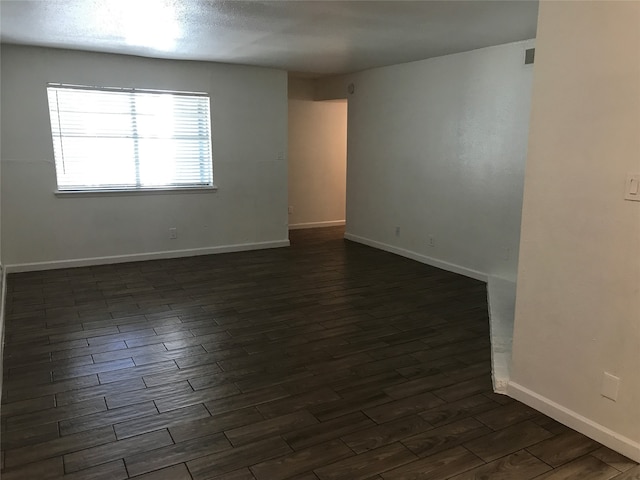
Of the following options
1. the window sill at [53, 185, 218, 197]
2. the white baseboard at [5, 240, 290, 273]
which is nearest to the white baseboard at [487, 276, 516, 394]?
the white baseboard at [5, 240, 290, 273]

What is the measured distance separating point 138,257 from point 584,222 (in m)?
4.97

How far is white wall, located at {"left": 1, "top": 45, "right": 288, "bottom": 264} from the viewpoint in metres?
5.08

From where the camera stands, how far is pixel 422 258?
5863mm

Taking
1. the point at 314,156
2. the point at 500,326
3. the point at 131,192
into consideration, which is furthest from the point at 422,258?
the point at 131,192

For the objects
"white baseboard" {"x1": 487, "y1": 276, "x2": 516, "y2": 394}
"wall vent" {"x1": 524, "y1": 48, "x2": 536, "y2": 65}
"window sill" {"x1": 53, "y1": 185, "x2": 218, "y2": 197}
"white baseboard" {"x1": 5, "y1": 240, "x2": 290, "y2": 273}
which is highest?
"wall vent" {"x1": 524, "y1": 48, "x2": 536, "y2": 65}

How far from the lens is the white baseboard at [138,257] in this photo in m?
5.32

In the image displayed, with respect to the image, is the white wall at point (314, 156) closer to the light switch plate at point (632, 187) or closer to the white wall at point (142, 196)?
the white wall at point (142, 196)

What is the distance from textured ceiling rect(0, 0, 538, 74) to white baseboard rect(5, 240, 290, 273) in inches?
90.1

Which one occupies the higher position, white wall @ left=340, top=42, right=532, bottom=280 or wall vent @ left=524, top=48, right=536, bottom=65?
wall vent @ left=524, top=48, right=536, bottom=65

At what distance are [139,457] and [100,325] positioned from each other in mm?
1846

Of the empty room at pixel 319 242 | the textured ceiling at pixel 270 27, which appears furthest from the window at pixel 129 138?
the textured ceiling at pixel 270 27

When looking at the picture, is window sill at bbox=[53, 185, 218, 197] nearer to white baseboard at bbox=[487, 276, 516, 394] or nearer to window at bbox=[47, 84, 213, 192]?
window at bbox=[47, 84, 213, 192]

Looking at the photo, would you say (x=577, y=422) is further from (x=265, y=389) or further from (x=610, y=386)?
(x=265, y=389)

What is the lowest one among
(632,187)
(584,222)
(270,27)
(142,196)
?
(142,196)
